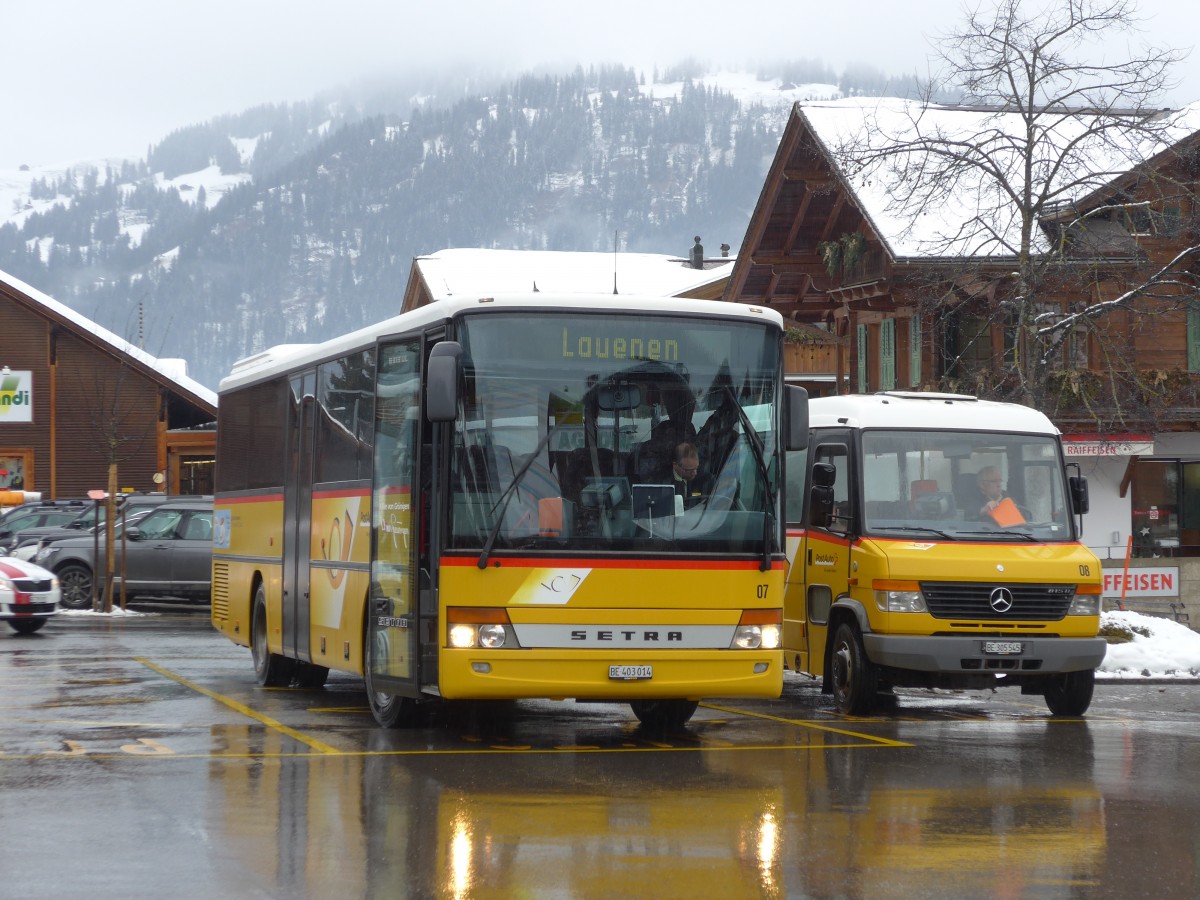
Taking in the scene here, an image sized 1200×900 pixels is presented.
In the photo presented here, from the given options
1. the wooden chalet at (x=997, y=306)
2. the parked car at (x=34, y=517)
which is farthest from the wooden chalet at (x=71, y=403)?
the wooden chalet at (x=997, y=306)

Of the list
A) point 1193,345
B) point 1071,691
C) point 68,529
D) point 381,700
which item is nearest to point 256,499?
point 381,700

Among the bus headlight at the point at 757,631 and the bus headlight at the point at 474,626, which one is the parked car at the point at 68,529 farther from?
the bus headlight at the point at 757,631

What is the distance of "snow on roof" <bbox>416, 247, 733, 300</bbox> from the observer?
64.9m

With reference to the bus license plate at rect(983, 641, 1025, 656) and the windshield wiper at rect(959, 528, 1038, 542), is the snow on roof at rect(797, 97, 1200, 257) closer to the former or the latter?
the windshield wiper at rect(959, 528, 1038, 542)

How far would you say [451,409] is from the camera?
38.1ft

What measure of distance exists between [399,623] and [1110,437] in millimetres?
24479

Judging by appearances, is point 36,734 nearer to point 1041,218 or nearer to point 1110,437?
point 1041,218

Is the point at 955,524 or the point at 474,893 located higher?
the point at 955,524

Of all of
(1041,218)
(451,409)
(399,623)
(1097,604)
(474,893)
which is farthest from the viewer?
(1041,218)

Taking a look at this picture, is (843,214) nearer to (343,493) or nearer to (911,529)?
(911,529)

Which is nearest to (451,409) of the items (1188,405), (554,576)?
(554,576)

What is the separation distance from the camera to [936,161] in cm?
2691

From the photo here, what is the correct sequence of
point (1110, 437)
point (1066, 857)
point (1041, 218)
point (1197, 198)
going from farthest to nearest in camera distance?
point (1110, 437)
point (1197, 198)
point (1041, 218)
point (1066, 857)

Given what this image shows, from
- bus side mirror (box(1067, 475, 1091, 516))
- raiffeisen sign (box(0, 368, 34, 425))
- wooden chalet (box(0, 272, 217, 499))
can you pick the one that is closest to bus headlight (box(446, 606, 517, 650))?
bus side mirror (box(1067, 475, 1091, 516))
